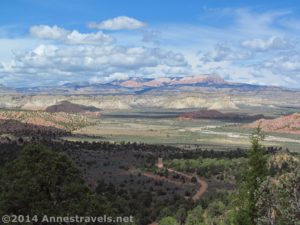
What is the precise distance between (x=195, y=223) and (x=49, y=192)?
1999cm

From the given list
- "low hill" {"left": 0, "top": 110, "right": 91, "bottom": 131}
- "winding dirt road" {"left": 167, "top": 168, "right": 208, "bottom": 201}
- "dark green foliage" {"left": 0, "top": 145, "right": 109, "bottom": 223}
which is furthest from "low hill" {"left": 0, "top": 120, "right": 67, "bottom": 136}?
"dark green foliage" {"left": 0, "top": 145, "right": 109, "bottom": 223}

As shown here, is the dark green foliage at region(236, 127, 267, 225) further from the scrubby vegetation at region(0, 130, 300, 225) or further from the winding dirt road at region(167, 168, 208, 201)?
the winding dirt road at region(167, 168, 208, 201)

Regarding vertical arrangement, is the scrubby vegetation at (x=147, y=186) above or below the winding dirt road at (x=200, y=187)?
above

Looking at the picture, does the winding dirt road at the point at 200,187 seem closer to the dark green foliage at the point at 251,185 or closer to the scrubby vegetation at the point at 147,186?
the scrubby vegetation at the point at 147,186

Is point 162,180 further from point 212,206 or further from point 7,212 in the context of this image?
point 7,212

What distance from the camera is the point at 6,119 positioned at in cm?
16750

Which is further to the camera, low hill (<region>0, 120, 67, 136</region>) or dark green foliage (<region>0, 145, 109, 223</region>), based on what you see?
low hill (<region>0, 120, 67, 136</region>)

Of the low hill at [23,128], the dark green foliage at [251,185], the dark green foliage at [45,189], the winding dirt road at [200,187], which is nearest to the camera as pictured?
the dark green foliage at [45,189]

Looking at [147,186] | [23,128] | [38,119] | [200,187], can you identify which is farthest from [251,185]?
[38,119]

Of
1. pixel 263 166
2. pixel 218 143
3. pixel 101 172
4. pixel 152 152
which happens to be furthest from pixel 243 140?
pixel 263 166

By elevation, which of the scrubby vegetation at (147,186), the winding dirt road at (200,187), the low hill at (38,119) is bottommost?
the winding dirt road at (200,187)

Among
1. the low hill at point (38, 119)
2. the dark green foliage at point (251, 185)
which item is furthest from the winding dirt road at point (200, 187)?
the low hill at point (38, 119)

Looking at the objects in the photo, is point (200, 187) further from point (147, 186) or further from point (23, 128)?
point (23, 128)

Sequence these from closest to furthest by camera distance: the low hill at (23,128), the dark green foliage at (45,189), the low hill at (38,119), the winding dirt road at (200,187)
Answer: the dark green foliage at (45,189), the winding dirt road at (200,187), the low hill at (23,128), the low hill at (38,119)
